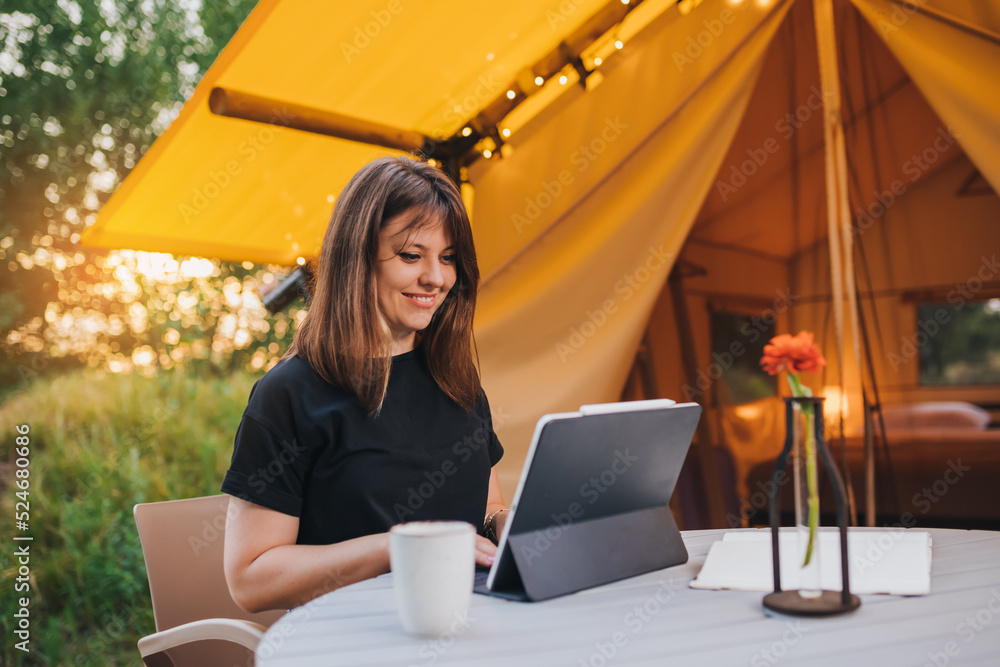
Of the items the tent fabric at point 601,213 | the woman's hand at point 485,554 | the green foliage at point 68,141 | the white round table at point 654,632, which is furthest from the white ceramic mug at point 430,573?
the green foliage at point 68,141

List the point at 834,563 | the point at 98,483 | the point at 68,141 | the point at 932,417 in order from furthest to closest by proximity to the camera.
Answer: the point at 68,141
the point at 98,483
the point at 932,417
the point at 834,563

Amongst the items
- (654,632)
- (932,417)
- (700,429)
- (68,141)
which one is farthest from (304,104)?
(68,141)

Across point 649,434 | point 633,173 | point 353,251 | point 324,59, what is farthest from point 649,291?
point 649,434

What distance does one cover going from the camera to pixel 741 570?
99 cm

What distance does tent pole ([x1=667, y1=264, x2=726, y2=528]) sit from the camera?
2.86m

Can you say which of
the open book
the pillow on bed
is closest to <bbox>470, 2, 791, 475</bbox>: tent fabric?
the pillow on bed

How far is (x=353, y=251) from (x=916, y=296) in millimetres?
2073

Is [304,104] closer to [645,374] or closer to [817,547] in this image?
[645,374]

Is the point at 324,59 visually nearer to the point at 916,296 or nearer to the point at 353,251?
the point at 353,251

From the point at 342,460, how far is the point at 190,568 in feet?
1.32

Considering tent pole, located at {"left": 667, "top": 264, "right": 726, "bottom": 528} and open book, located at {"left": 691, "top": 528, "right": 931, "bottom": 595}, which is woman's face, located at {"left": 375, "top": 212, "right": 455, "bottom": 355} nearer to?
open book, located at {"left": 691, "top": 528, "right": 931, "bottom": 595}

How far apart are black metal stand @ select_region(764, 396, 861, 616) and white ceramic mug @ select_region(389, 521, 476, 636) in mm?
337

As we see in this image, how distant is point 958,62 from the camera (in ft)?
6.98

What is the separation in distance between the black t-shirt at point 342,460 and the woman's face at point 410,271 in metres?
0.12
